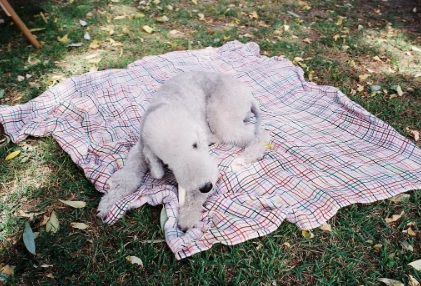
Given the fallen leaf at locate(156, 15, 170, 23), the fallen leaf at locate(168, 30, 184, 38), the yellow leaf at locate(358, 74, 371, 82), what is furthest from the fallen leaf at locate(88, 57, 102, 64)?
the yellow leaf at locate(358, 74, 371, 82)

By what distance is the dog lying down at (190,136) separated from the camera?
238 centimetres

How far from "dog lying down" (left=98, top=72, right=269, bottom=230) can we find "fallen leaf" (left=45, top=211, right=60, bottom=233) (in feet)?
1.09

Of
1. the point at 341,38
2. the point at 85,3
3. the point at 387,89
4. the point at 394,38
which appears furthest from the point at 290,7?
the point at 85,3

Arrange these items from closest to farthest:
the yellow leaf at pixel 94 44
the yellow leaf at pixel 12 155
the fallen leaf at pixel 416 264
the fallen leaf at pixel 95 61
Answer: the fallen leaf at pixel 416 264
the yellow leaf at pixel 12 155
the fallen leaf at pixel 95 61
the yellow leaf at pixel 94 44

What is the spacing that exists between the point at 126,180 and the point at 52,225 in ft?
2.13

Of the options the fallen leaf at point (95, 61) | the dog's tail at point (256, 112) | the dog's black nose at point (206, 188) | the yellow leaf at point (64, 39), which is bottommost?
the fallen leaf at point (95, 61)

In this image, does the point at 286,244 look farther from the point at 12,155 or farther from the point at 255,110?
the point at 12,155

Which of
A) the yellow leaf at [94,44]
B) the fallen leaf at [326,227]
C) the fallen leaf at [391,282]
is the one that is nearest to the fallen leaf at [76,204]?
the fallen leaf at [326,227]

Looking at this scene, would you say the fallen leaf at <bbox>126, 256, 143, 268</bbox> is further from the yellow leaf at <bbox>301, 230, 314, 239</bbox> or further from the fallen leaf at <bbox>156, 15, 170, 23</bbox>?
the fallen leaf at <bbox>156, 15, 170, 23</bbox>

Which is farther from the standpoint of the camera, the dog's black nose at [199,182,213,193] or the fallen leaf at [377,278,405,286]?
the dog's black nose at [199,182,213,193]

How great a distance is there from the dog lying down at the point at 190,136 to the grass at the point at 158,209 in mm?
301

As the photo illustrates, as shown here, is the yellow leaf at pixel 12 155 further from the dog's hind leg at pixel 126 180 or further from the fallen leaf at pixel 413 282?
the fallen leaf at pixel 413 282

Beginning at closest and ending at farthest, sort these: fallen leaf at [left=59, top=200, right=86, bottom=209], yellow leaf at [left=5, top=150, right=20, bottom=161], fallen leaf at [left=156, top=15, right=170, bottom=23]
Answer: fallen leaf at [left=59, top=200, right=86, bottom=209]
yellow leaf at [left=5, top=150, right=20, bottom=161]
fallen leaf at [left=156, top=15, right=170, bottom=23]

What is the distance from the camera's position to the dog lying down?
2375 millimetres
